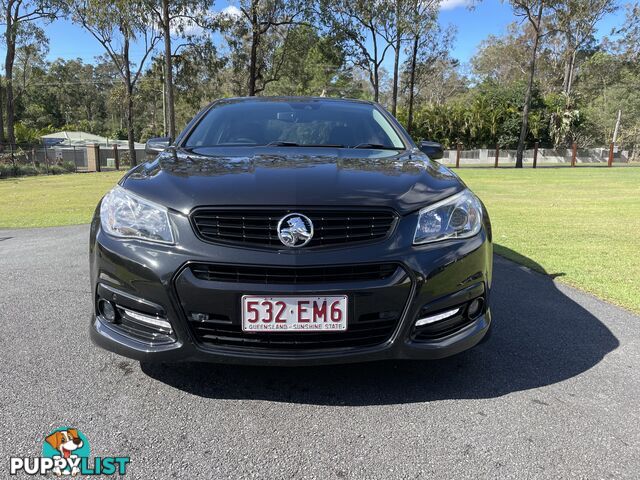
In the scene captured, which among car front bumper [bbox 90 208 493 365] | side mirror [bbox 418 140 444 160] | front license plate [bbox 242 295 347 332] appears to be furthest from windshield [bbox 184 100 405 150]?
front license plate [bbox 242 295 347 332]

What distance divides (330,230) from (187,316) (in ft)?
2.30

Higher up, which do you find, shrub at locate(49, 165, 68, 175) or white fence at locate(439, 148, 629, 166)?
white fence at locate(439, 148, 629, 166)

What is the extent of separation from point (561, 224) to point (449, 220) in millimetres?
5830

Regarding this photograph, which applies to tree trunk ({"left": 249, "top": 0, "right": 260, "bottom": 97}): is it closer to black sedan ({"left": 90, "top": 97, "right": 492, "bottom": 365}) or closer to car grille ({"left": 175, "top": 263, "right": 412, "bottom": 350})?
black sedan ({"left": 90, "top": 97, "right": 492, "bottom": 365})

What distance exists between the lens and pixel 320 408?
6.90 ft

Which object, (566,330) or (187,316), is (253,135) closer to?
(187,316)

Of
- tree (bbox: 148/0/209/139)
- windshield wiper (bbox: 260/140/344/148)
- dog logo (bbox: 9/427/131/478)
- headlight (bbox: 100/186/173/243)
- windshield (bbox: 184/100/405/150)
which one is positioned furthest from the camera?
tree (bbox: 148/0/209/139)

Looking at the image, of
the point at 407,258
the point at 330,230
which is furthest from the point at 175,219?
the point at 407,258

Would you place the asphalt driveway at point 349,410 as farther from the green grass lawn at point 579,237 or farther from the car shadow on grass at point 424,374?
the green grass lawn at point 579,237

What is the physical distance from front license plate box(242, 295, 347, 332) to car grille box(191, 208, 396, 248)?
0.23 meters

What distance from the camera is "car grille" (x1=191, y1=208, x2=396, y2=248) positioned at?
77.3 inches

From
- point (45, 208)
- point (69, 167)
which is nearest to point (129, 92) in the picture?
point (69, 167)

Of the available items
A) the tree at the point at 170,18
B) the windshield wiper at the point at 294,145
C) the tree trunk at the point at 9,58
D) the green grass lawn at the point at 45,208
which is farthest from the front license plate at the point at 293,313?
the tree trunk at the point at 9,58

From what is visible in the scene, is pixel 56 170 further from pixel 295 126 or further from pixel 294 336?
pixel 294 336
